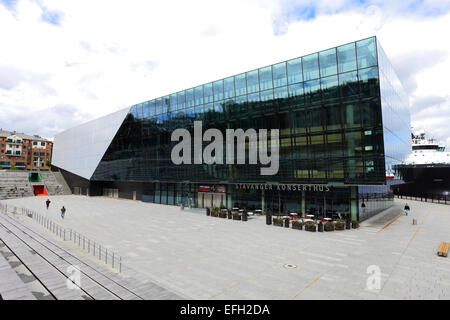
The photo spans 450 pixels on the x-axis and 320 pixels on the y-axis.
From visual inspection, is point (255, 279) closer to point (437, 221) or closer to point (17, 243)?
point (17, 243)

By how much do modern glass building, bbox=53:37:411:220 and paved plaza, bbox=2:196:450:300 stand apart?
6.78m

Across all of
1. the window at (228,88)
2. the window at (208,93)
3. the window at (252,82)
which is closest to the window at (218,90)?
the window at (228,88)

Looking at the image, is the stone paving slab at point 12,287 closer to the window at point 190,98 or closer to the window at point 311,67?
the window at point 311,67

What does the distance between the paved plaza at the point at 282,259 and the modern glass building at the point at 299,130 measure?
6777 mm

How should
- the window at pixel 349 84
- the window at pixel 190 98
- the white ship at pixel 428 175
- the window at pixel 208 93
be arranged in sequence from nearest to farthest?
1. the window at pixel 349 84
2. the window at pixel 208 93
3. the window at pixel 190 98
4. the white ship at pixel 428 175

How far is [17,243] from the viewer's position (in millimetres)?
20422

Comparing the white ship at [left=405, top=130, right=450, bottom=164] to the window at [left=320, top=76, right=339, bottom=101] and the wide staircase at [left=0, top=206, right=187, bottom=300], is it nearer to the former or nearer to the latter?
the window at [left=320, top=76, right=339, bottom=101]

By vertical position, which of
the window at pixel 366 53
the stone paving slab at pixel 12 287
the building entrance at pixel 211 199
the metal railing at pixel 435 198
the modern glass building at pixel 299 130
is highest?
the window at pixel 366 53

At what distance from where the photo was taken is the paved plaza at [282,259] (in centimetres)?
1155

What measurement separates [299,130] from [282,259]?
18.7m

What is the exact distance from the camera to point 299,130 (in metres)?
30.9

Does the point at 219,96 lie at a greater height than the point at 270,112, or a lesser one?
greater

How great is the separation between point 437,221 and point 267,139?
72.4ft
